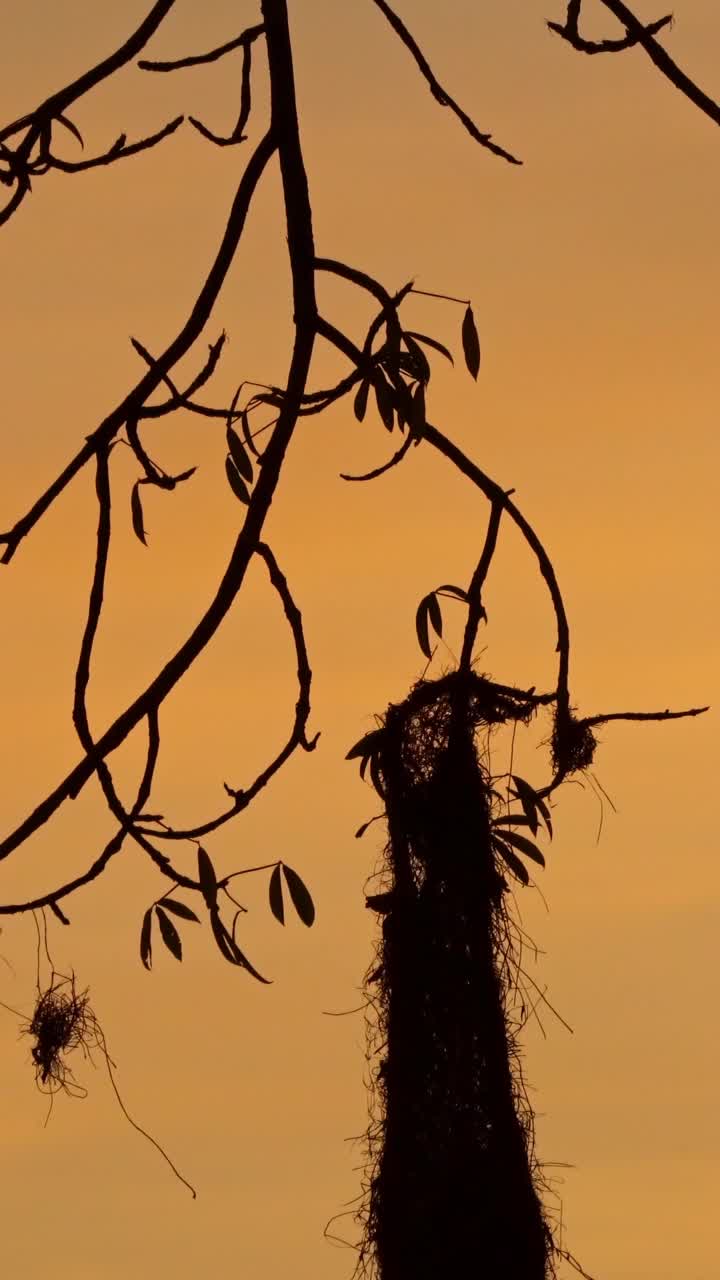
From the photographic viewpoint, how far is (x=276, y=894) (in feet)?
4.73

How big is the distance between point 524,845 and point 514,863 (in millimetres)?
23

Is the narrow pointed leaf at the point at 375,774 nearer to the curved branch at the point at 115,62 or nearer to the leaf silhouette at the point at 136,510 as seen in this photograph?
the leaf silhouette at the point at 136,510

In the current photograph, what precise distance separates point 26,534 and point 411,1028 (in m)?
0.96

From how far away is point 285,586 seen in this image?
142 centimetres

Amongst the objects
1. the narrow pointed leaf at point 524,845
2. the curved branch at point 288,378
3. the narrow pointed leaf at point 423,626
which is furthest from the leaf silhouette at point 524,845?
the curved branch at point 288,378

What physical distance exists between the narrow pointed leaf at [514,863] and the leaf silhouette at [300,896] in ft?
1.10

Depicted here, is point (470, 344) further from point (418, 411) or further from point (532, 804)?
point (532, 804)

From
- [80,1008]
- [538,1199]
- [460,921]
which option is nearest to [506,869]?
[460,921]

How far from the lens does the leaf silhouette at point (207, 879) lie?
4.52 ft

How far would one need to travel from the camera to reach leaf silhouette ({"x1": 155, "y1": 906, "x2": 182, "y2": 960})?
1450 mm

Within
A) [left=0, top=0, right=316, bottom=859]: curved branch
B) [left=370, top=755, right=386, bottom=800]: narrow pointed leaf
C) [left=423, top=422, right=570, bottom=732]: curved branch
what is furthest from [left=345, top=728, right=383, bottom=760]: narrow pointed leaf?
[left=0, top=0, right=316, bottom=859]: curved branch

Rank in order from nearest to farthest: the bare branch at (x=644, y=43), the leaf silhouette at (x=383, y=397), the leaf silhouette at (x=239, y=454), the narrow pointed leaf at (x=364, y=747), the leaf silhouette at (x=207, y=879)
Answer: the bare branch at (x=644, y=43)
the leaf silhouette at (x=207, y=879)
the leaf silhouette at (x=383, y=397)
the leaf silhouette at (x=239, y=454)
the narrow pointed leaf at (x=364, y=747)

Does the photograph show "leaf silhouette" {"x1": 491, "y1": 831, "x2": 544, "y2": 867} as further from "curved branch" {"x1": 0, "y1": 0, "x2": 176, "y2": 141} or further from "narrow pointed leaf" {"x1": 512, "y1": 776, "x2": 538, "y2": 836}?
"curved branch" {"x1": 0, "y1": 0, "x2": 176, "y2": 141}

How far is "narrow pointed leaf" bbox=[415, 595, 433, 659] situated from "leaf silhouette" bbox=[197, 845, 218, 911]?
293 millimetres
